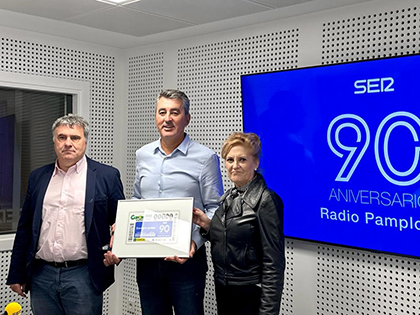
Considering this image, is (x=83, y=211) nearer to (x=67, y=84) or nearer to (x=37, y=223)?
(x=37, y=223)

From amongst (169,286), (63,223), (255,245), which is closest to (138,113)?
(63,223)

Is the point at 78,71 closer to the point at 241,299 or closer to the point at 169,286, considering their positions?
the point at 169,286

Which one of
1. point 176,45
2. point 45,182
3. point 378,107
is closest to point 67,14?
point 176,45

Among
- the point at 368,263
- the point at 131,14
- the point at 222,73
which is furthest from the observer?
the point at 222,73

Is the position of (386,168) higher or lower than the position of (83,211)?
higher

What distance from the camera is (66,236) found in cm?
295

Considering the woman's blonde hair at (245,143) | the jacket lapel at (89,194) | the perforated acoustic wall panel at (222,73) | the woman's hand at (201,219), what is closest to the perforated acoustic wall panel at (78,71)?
the perforated acoustic wall panel at (222,73)

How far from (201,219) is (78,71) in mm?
2218

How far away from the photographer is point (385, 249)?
9.92 feet

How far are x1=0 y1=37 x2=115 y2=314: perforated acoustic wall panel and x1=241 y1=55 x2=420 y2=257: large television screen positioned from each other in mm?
1511

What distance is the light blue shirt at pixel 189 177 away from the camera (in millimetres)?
2918

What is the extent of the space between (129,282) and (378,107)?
109 inches

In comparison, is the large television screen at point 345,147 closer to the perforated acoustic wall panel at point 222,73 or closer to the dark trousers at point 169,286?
the perforated acoustic wall panel at point 222,73

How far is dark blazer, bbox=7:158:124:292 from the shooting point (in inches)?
117
